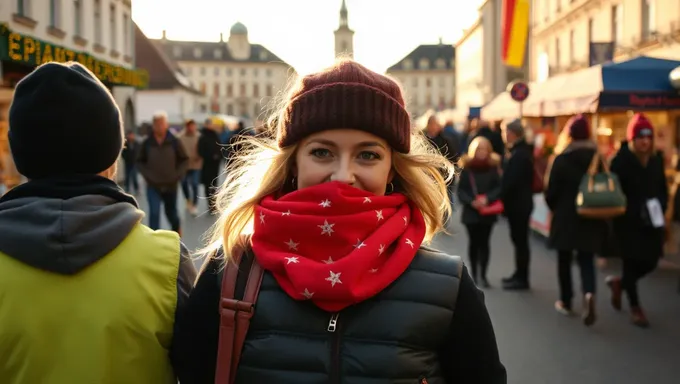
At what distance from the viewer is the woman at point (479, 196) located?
29.6ft

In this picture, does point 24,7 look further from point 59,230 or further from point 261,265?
point 261,265

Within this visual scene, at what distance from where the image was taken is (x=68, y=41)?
835 inches

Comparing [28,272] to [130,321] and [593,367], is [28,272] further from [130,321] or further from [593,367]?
[593,367]

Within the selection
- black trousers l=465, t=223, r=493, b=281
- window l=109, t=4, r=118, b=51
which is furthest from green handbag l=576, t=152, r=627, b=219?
window l=109, t=4, r=118, b=51

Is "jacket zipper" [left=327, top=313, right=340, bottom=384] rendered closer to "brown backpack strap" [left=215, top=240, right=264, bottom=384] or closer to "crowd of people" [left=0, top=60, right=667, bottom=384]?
"crowd of people" [left=0, top=60, right=667, bottom=384]

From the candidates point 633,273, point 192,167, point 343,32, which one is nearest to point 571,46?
point 192,167

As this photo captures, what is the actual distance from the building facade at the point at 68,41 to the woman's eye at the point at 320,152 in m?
5.23

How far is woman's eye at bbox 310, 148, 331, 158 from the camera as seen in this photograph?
7.04 feet

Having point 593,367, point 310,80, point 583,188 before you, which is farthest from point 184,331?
point 583,188

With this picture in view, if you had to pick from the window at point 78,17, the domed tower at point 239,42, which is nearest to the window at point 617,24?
the window at point 78,17

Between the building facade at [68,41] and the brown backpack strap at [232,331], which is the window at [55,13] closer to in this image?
the building facade at [68,41]

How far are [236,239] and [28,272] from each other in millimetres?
534

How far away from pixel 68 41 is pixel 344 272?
20.8 m

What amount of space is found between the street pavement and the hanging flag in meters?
12.1
